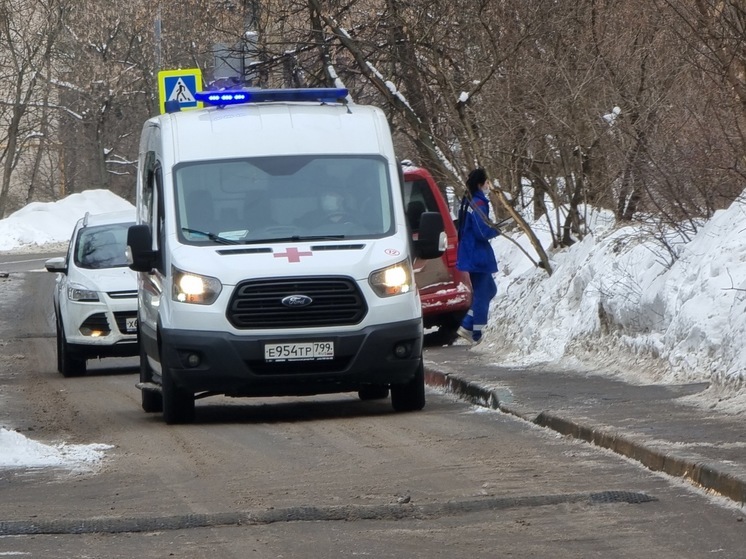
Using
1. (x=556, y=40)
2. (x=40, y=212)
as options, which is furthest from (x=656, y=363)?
(x=40, y=212)

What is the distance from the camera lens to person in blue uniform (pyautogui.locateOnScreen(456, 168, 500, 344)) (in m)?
16.6

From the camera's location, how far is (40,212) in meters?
54.3

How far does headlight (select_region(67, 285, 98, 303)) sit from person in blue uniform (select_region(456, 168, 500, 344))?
406 cm

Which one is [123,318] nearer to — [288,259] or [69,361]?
[69,361]

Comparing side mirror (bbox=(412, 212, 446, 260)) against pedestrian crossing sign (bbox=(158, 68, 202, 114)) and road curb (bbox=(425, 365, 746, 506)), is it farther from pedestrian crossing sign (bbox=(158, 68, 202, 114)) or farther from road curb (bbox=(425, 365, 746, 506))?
pedestrian crossing sign (bbox=(158, 68, 202, 114))

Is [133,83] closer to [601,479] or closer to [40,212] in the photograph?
[40,212]

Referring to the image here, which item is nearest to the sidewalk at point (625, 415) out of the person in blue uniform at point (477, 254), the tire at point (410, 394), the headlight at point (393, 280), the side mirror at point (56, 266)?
the tire at point (410, 394)

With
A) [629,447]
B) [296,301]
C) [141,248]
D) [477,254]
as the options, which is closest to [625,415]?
[629,447]

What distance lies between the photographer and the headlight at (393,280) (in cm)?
1138

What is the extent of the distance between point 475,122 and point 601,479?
9963mm

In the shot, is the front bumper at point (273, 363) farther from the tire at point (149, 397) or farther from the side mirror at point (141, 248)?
the tire at point (149, 397)

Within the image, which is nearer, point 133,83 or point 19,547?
point 19,547

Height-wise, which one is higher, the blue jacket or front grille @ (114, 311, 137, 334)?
the blue jacket

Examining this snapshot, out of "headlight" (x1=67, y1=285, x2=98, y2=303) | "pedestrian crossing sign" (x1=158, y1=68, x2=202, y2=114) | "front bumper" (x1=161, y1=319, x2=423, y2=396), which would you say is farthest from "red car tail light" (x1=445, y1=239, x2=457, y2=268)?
"pedestrian crossing sign" (x1=158, y1=68, x2=202, y2=114)
